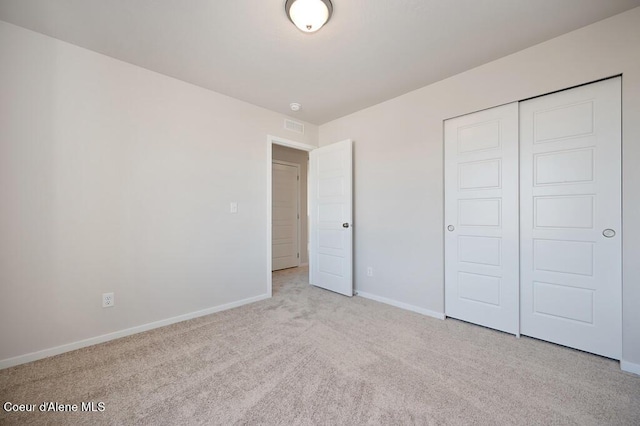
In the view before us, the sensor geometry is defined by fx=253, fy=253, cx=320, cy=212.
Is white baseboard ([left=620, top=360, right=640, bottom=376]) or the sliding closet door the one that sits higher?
the sliding closet door

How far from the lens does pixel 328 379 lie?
1723 millimetres

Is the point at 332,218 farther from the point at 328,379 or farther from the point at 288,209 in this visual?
the point at 328,379

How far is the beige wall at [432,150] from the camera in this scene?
5.97 feet

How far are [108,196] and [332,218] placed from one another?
99.1 inches

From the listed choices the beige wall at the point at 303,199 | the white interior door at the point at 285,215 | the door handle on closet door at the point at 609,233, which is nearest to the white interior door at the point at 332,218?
the white interior door at the point at 285,215

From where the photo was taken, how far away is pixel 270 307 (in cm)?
306

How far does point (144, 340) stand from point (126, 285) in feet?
1.75

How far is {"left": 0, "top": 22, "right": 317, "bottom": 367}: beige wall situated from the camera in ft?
6.31

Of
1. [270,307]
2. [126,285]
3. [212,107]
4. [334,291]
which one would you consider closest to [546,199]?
[334,291]

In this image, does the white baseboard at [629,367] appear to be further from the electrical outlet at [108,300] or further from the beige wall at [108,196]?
the electrical outlet at [108,300]

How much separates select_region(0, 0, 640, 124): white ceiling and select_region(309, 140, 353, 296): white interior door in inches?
45.0

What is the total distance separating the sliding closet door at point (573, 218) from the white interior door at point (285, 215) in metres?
3.95

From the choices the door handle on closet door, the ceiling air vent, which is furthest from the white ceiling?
the door handle on closet door

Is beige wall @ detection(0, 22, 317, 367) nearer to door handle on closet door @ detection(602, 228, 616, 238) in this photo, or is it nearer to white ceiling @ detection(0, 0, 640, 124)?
white ceiling @ detection(0, 0, 640, 124)
